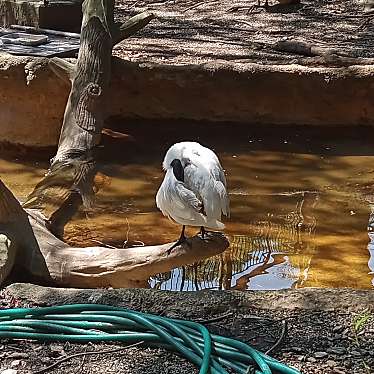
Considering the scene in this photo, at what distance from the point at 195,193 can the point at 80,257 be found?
2.33 ft

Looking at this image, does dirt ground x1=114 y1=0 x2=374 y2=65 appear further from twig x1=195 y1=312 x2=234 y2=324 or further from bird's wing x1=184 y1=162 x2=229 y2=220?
twig x1=195 y1=312 x2=234 y2=324

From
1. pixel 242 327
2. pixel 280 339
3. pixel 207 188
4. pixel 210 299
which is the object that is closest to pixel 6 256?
pixel 207 188

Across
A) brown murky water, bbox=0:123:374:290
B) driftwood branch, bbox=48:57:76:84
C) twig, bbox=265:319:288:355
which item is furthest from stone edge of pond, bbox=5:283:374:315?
driftwood branch, bbox=48:57:76:84

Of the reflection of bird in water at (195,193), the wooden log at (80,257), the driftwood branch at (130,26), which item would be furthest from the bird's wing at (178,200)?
the driftwood branch at (130,26)

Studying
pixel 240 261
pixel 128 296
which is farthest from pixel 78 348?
pixel 240 261

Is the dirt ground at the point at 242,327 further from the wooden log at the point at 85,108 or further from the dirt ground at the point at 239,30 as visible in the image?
the dirt ground at the point at 239,30

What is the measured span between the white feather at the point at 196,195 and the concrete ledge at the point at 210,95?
2.53 m

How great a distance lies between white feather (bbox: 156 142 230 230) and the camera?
11.3 ft

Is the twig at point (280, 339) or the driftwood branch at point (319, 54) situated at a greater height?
the driftwood branch at point (319, 54)

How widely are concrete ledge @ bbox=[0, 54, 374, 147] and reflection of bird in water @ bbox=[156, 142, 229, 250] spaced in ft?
8.23

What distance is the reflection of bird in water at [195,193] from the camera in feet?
11.3

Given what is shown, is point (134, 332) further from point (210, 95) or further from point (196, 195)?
point (210, 95)

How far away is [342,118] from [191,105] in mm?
1147

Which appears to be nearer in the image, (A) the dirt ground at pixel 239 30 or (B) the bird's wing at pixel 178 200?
(B) the bird's wing at pixel 178 200
